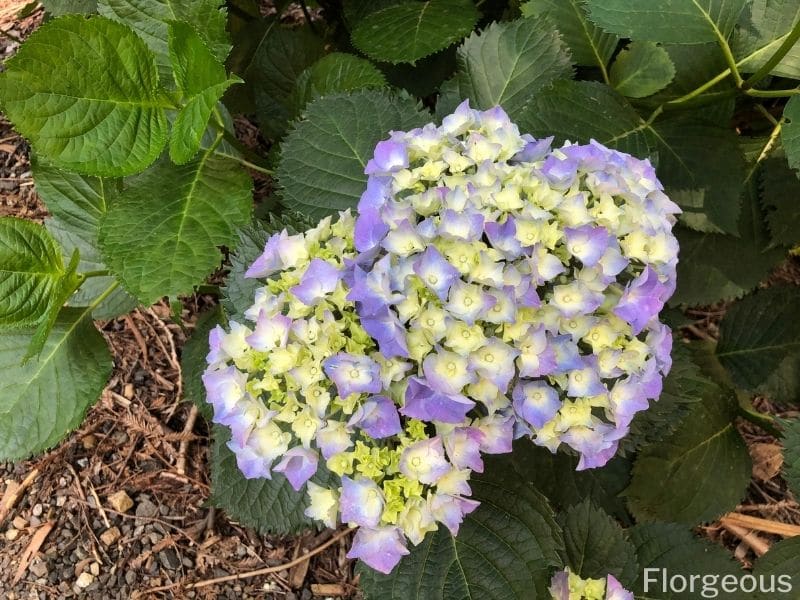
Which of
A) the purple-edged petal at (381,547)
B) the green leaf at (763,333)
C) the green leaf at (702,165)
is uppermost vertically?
the purple-edged petal at (381,547)

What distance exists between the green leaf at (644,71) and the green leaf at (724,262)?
348 millimetres

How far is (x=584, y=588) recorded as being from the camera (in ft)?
4.17

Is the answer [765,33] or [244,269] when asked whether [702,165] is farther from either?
[244,269]

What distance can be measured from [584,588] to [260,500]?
611mm

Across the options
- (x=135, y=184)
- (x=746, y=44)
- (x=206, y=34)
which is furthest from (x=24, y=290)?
(x=746, y=44)

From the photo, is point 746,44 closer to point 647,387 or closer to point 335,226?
point 647,387

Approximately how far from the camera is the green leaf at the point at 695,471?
63.9 inches

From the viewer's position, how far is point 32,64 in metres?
1.08

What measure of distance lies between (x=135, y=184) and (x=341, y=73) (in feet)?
1.55

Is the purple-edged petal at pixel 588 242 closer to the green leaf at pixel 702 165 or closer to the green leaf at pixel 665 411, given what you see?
the green leaf at pixel 665 411

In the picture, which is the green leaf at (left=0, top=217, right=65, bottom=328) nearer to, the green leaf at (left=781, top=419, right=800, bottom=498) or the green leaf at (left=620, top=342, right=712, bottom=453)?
the green leaf at (left=620, top=342, right=712, bottom=453)

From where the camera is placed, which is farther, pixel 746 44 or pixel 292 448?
pixel 746 44

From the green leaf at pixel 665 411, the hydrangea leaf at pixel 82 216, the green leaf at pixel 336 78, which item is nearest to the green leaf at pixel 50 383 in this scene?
the hydrangea leaf at pixel 82 216

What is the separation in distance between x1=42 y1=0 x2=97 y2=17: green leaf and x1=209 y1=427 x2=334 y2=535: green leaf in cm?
108
